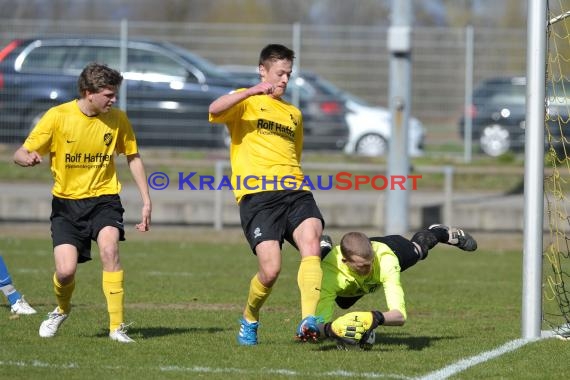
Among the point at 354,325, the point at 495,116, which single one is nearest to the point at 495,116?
the point at 495,116

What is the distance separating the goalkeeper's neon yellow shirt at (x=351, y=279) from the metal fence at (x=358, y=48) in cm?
1385

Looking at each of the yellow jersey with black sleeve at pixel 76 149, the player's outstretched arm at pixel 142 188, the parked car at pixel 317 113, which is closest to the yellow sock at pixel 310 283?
the player's outstretched arm at pixel 142 188

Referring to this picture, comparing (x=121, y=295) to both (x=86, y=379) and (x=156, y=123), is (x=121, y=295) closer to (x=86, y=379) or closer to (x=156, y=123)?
(x=86, y=379)

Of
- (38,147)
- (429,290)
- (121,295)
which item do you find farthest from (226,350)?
(429,290)

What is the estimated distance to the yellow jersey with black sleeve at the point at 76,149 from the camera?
7.50 meters

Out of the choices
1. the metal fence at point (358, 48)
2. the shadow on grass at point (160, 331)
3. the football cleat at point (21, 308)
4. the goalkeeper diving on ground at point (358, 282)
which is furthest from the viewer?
the metal fence at point (358, 48)

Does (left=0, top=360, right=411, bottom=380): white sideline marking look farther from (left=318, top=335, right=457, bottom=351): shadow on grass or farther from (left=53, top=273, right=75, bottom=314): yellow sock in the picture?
(left=53, top=273, right=75, bottom=314): yellow sock

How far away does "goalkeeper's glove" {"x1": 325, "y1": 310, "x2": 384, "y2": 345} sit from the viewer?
6914 mm

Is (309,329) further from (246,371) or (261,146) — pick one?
(261,146)

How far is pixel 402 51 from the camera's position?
1641 cm

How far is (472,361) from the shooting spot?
22.6ft

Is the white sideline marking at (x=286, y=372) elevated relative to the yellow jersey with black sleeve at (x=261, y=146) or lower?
lower

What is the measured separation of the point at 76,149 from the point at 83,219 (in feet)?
1.50

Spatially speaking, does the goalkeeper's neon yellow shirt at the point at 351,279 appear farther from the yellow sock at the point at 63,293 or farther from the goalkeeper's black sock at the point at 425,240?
the yellow sock at the point at 63,293
